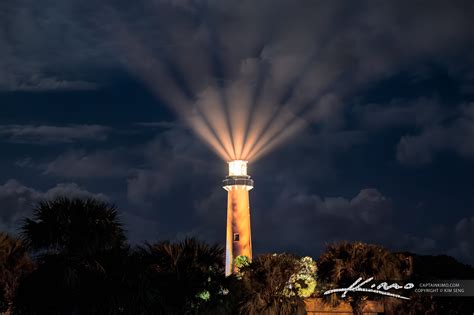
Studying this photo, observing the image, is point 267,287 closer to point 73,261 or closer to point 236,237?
point 73,261

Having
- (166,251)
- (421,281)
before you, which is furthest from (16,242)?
(421,281)

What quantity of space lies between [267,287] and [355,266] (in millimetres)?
6831

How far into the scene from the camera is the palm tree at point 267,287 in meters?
39.7

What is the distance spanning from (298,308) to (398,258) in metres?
12.7

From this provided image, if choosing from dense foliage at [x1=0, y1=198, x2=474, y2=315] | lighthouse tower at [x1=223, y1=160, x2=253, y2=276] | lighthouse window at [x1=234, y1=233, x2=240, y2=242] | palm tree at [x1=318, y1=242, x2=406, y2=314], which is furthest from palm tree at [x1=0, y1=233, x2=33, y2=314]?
lighthouse window at [x1=234, y1=233, x2=240, y2=242]

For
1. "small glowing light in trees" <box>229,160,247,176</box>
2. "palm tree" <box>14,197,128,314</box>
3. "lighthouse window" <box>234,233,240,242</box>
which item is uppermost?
"small glowing light in trees" <box>229,160,247,176</box>

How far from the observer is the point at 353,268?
44.0m

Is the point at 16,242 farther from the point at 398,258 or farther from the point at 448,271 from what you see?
the point at 448,271

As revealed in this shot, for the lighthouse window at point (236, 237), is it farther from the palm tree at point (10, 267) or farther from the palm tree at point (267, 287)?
the palm tree at point (10, 267)

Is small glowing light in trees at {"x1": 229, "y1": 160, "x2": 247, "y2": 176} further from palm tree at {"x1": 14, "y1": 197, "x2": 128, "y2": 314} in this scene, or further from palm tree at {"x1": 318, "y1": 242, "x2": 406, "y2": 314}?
palm tree at {"x1": 14, "y1": 197, "x2": 128, "y2": 314}

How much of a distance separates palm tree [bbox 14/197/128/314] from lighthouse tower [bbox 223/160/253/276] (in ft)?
139

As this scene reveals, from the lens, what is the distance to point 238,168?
74500mm

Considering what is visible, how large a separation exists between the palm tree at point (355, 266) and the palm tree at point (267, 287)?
11.4ft

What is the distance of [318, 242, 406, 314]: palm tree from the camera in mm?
43406
